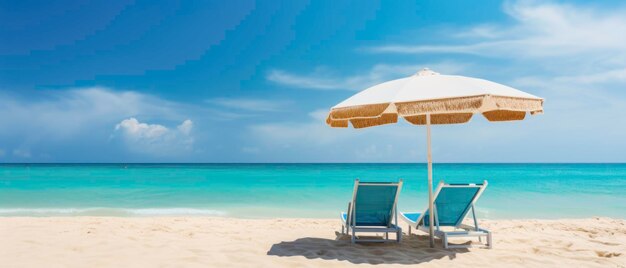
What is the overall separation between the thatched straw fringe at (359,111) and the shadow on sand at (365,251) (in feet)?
4.84

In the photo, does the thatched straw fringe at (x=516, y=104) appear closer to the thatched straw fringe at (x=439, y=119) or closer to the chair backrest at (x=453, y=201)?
the chair backrest at (x=453, y=201)

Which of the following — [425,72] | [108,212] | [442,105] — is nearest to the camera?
[442,105]

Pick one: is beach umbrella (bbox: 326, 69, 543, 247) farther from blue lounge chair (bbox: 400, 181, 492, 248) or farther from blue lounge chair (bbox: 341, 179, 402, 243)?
blue lounge chair (bbox: 341, 179, 402, 243)

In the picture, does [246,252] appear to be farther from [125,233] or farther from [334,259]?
[125,233]

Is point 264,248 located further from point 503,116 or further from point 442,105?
point 503,116

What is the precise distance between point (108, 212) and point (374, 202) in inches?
314

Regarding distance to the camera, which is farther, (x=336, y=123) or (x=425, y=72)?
(x=336, y=123)

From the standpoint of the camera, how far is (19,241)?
523 cm

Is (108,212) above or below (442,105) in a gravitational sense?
below

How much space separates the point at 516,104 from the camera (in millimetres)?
4109

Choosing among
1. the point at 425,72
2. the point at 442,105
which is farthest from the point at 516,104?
the point at 425,72

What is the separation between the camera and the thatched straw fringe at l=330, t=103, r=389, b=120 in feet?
13.7

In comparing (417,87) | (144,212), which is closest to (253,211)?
(144,212)

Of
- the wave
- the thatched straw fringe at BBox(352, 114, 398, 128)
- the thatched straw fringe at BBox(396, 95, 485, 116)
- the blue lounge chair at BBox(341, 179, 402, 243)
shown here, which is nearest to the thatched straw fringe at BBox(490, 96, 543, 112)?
the thatched straw fringe at BBox(396, 95, 485, 116)
